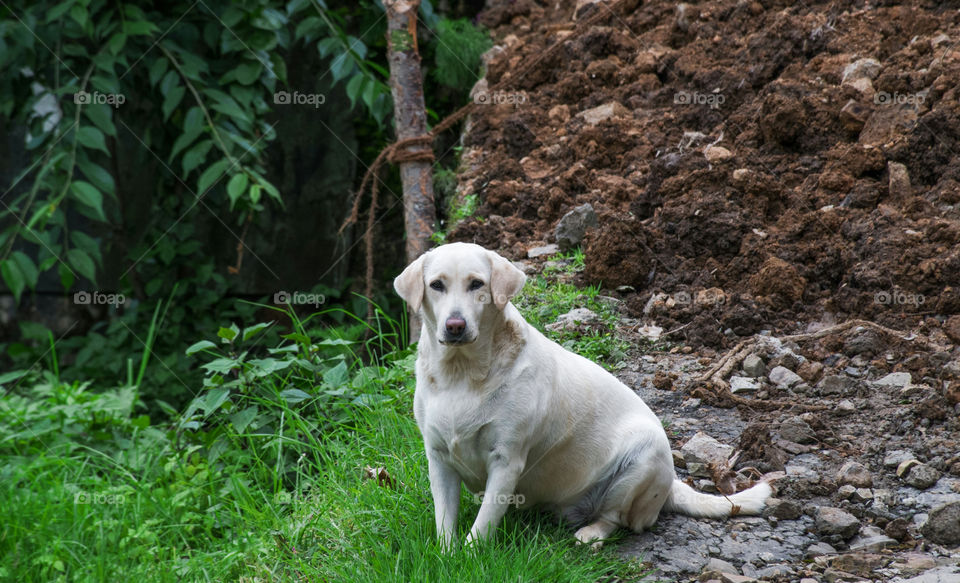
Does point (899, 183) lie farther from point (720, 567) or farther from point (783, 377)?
point (720, 567)

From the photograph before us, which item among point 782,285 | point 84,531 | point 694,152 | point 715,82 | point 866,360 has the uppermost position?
Result: point 715,82

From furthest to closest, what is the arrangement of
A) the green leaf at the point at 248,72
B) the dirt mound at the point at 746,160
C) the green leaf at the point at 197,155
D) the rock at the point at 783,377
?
the green leaf at the point at 248,72
the green leaf at the point at 197,155
the dirt mound at the point at 746,160
the rock at the point at 783,377

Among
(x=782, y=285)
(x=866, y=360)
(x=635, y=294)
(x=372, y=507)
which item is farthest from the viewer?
(x=635, y=294)

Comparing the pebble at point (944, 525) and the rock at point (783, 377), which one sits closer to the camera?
the pebble at point (944, 525)

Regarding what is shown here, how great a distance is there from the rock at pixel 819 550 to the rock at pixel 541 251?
100 inches

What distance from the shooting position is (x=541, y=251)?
5012mm

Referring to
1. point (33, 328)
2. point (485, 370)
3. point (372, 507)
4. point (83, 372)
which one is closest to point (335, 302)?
point (83, 372)

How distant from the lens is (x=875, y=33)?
528 centimetres

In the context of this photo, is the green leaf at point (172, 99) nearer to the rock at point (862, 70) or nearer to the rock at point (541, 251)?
the rock at point (541, 251)

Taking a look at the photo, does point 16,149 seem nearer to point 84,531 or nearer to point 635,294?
point 84,531

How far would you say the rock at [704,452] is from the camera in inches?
132

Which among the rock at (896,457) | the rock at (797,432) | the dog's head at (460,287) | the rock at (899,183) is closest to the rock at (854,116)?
the rock at (899,183)

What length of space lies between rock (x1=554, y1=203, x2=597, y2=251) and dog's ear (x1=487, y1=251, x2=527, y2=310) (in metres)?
2.33

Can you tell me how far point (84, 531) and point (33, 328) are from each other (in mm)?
3536
